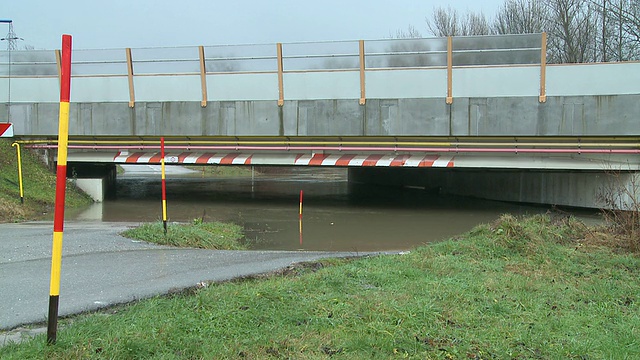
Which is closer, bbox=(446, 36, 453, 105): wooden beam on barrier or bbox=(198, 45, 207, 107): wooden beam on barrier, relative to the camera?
bbox=(446, 36, 453, 105): wooden beam on barrier

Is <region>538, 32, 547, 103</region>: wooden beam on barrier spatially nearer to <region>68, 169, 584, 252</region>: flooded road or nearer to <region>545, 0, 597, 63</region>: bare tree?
<region>68, 169, 584, 252</region>: flooded road

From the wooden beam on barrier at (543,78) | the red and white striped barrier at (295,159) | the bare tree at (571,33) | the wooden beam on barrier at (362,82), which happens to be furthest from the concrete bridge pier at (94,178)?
the bare tree at (571,33)

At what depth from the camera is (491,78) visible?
53.8ft

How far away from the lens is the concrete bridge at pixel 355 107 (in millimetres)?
16062

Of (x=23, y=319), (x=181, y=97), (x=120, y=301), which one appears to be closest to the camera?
(x=23, y=319)

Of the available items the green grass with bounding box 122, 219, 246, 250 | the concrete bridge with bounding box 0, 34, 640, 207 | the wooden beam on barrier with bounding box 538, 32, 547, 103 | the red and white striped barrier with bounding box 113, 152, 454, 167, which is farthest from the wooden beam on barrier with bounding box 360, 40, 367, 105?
the green grass with bounding box 122, 219, 246, 250

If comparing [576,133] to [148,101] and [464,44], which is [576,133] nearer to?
[464,44]

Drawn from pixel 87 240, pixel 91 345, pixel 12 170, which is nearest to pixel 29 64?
pixel 12 170

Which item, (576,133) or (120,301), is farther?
(576,133)

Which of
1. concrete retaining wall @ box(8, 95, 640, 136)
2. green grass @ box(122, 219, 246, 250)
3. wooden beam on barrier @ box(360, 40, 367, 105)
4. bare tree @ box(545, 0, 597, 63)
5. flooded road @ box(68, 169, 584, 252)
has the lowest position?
flooded road @ box(68, 169, 584, 252)

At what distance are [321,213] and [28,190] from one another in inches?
338

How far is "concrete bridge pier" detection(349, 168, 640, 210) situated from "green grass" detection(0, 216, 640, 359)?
29.3 ft

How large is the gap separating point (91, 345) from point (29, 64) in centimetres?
1776

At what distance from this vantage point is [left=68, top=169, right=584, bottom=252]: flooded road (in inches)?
473
